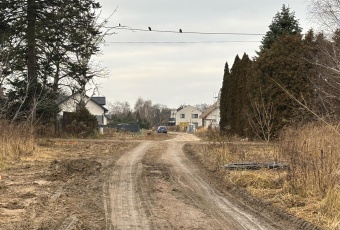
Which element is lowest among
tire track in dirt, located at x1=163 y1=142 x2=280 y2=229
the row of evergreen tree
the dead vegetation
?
tire track in dirt, located at x1=163 y1=142 x2=280 y2=229

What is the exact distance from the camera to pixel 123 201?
326 inches

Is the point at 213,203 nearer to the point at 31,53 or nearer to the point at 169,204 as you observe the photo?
the point at 169,204

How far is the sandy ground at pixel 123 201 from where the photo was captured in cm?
659

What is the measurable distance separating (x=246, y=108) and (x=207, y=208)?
21.3 metres

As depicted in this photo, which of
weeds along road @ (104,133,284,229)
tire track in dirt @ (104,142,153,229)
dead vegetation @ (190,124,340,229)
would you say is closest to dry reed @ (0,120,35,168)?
tire track in dirt @ (104,142,153,229)

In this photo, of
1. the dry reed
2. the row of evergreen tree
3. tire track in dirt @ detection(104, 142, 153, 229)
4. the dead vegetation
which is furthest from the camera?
the row of evergreen tree

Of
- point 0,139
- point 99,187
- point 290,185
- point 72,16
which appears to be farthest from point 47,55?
point 290,185

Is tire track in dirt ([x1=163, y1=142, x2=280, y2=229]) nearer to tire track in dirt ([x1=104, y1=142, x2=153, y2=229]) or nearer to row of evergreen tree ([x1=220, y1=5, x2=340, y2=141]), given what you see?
tire track in dirt ([x1=104, y1=142, x2=153, y2=229])

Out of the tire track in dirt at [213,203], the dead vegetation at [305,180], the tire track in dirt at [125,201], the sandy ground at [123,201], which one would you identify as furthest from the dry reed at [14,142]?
the dead vegetation at [305,180]

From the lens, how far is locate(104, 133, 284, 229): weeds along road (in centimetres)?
660

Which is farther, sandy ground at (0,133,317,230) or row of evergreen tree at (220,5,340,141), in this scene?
row of evergreen tree at (220,5,340,141)

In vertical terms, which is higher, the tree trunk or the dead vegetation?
the tree trunk

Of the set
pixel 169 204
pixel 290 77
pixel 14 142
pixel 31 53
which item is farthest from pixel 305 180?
pixel 31 53

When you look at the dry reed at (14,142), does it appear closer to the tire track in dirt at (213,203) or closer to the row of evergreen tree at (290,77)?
the tire track in dirt at (213,203)
